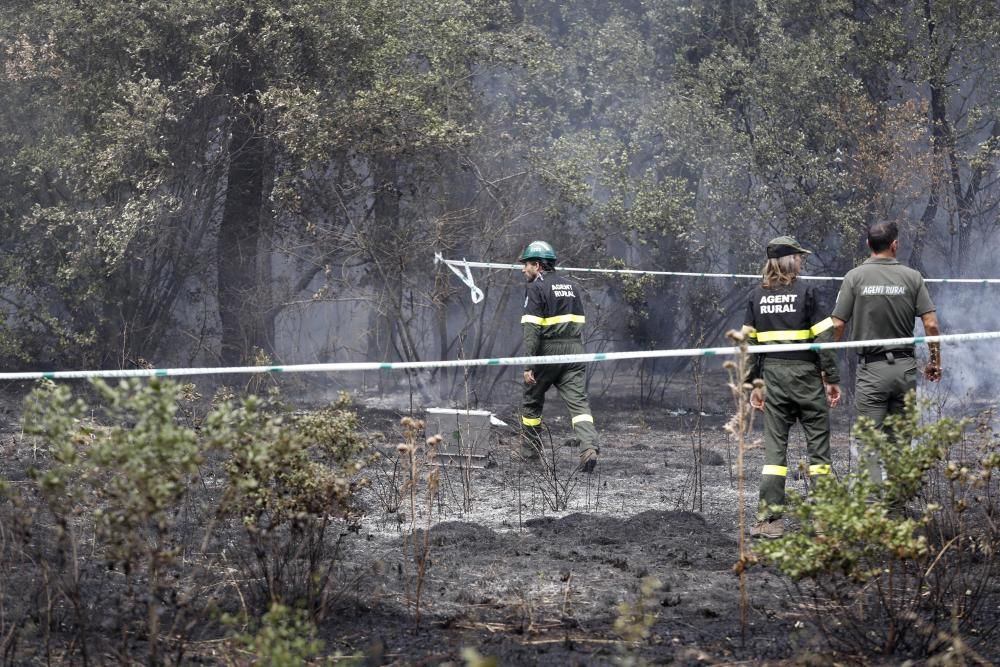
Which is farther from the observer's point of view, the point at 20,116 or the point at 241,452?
the point at 20,116

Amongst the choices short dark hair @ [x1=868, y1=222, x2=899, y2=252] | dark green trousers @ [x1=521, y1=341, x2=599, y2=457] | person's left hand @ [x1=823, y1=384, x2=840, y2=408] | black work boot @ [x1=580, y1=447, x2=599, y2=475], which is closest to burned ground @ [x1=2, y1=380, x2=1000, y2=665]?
black work boot @ [x1=580, y1=447, x2=599, y2=475]

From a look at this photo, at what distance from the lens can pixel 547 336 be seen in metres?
9.59

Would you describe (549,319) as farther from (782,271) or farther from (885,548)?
(885,548)

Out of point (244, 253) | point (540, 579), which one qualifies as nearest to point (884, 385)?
point (540, 579)

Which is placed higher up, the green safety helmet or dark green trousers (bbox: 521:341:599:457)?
the green safety helmet

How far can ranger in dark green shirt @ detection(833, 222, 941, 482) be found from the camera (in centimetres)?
691

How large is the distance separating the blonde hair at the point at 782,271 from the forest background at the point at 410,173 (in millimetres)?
6182

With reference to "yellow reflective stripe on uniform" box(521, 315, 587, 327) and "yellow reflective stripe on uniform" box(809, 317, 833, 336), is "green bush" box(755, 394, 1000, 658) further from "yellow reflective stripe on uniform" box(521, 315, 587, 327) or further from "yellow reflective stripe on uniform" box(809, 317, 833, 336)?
"yellow reflective stripe on uniform" box(521, 315, 587, 327)

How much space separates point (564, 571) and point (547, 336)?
376cm

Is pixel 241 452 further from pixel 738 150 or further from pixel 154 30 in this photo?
pixel 738 150

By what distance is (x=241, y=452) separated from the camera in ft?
13.8

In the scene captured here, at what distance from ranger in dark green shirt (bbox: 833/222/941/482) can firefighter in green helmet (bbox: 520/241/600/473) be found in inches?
108

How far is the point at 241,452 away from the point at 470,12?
35.8 feet

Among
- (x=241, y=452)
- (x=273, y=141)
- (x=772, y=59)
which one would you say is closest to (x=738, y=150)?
(x=772, y=59)
